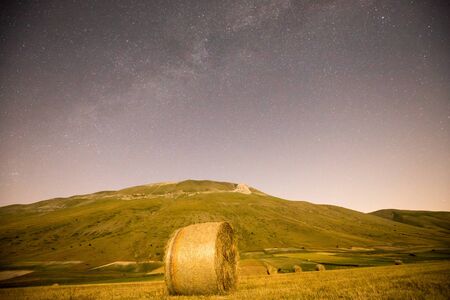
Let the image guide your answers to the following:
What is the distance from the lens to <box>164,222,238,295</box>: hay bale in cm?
1321

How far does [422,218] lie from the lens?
143500 mm

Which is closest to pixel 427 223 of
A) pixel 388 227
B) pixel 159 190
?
pixel 388 227

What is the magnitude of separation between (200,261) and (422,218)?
161731 mm

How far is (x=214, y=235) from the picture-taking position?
1454 cm

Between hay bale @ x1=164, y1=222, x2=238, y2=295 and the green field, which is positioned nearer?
hay bale @ x1=164, y1=222, x2=238, y2=295

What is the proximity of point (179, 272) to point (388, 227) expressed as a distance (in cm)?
10936

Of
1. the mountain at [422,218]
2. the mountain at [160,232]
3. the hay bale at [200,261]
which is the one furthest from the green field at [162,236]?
the mountain at [422,218]

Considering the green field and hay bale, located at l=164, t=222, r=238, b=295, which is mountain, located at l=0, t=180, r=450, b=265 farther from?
hay bale, located at l=164, t=222, r=238, b=295

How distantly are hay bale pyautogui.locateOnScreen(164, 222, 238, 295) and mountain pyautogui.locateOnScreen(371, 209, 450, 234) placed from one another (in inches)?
5264

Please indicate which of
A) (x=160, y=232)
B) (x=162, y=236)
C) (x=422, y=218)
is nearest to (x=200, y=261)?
(x=162, y=236)

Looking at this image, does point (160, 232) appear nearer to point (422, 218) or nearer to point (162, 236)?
point (162, 236)

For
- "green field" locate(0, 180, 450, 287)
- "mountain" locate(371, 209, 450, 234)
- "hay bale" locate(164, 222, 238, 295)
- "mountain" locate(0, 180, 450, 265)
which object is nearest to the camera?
"hay bale" locate(164, 222, 238, 295)

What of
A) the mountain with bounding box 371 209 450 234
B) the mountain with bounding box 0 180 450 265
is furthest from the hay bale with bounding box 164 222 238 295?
the mountain with bounding box 371 209 450 234

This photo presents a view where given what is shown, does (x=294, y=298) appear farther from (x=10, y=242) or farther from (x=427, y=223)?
(x=427, y=223)
